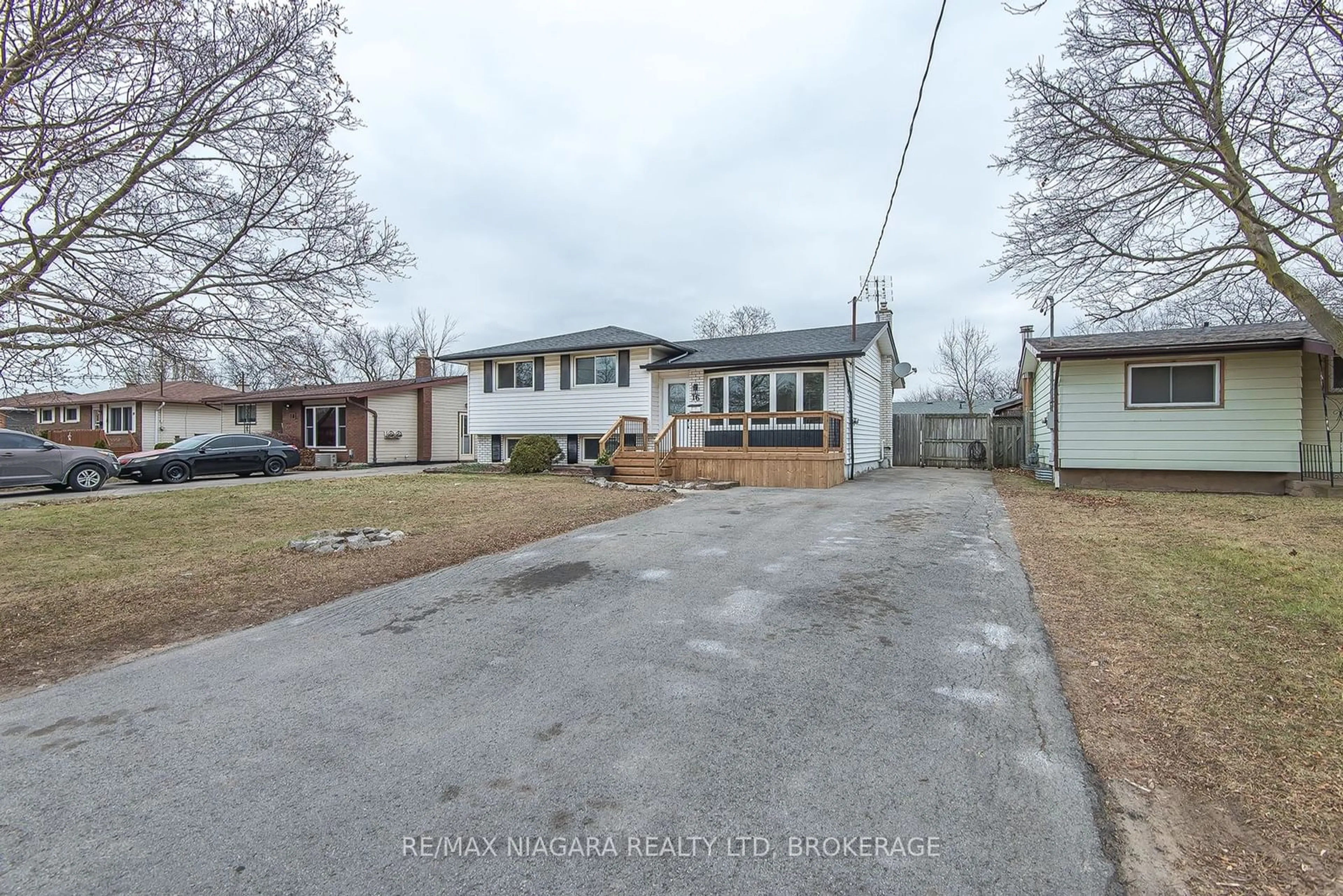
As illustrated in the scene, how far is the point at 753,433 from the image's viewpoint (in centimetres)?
1480

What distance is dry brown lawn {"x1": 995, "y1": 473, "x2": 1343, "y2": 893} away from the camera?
198 cm

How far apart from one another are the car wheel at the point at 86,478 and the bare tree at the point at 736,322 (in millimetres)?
34929

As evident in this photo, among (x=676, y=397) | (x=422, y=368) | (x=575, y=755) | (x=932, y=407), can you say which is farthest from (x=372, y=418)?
(x=932, y=407)

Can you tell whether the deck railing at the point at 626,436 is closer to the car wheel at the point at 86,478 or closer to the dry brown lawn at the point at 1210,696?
the dry brown lawn at the point at 1210,696

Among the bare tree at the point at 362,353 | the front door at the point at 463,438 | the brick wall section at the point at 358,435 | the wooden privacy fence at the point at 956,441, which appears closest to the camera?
the bare tree at the point at 362,353

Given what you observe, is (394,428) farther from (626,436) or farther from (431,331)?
(431,331)

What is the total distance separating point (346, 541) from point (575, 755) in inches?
224

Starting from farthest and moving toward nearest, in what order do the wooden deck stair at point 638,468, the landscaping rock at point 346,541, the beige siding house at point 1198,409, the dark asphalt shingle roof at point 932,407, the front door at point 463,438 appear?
the dark asphalt shingle roof at point 932,407
the front door at point 463,438
the wooden deck stair at point 638,468
the beige siding house at point 1198,409
the landscaping rock at point 346,541

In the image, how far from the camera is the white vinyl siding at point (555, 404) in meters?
17.7

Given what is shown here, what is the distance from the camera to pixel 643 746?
2.65 metres

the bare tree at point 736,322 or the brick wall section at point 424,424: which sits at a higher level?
the bare tree at point 736,322

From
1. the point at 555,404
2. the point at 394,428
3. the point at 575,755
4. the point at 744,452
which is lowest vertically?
the point at 575,755

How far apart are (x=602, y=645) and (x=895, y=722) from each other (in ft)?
5.87

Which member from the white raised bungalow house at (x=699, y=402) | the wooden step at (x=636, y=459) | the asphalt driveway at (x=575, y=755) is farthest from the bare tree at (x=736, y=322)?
the asphalt driveway at (x=575, y=755)
